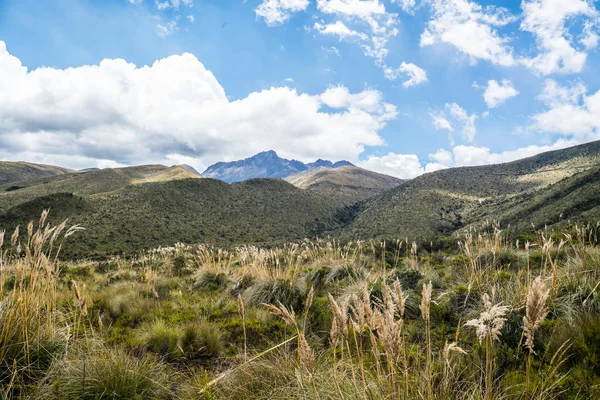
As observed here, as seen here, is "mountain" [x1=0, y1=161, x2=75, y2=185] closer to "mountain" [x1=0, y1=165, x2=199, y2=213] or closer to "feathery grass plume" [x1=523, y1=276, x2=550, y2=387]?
"mountain" [x1=0, y1=165, x2=199, y2=213]

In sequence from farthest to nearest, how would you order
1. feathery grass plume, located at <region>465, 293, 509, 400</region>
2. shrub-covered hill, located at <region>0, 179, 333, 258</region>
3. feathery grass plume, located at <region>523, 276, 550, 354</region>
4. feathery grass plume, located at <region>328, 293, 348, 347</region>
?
shrub-covered hill, located at <region>0, 179, 333, 258</region>
feathery grass plume, located at <region>328, 293, 348, 347</region>
feathery grass plume, located at <region>465, 293, 509, 400</region>
feathery grass plume, located at <region>523, 276, 550, 354</region>

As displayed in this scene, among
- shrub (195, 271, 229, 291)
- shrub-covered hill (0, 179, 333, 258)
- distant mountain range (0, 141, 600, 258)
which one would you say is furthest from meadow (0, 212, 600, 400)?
shrub-covered hill (0, 179, 333, 258)

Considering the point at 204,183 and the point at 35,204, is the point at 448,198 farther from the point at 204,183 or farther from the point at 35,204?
the point at 35,204

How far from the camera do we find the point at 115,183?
105312 mm

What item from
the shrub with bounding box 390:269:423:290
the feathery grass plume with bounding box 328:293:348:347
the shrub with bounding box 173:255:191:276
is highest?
the feathery grass plume with bounding box 328:293:348:347

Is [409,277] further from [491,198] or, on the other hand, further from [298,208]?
[298,208]

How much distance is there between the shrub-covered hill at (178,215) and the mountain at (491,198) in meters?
12.3

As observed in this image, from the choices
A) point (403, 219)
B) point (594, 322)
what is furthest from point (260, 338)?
point (403, 219)

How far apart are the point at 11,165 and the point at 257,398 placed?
22861cm

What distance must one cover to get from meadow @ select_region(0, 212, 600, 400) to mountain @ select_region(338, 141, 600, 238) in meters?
22.6

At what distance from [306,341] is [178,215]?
5839cm

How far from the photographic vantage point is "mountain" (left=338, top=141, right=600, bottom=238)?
102 feet

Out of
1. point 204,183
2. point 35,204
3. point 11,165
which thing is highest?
point 11,165

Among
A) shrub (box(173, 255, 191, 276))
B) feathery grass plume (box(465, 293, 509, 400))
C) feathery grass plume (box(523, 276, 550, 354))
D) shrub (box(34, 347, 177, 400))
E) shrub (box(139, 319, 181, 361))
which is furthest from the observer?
shrub (box(173, 255, 191, 276))
